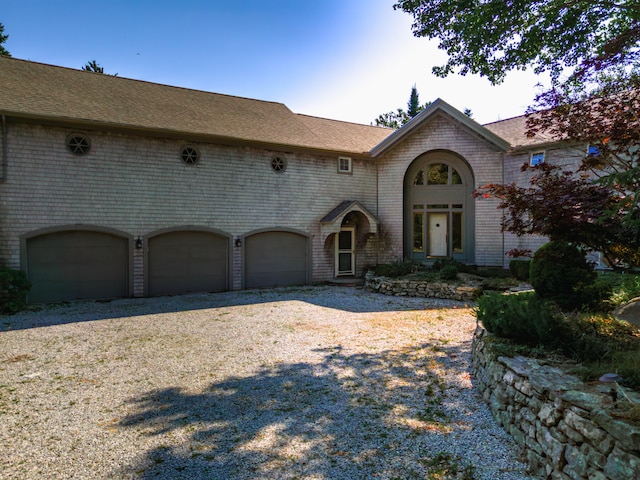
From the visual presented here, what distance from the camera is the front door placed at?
15.3 metres

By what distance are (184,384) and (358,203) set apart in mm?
10624

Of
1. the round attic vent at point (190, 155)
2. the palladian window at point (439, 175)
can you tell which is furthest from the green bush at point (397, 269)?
the round attic vent at point (190, 155)

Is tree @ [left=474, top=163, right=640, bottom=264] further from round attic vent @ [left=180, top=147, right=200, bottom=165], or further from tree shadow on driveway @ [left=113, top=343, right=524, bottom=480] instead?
round attic vent @ [left=180, top=147, right=200, bottom=165]

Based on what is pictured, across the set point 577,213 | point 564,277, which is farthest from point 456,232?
point 577,213

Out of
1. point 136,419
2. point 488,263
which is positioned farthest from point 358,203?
point 136,419

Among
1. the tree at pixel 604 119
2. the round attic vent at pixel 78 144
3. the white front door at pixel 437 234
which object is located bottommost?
the white front door at pixel 437 234

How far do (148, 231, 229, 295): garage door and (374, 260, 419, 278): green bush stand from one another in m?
5.62

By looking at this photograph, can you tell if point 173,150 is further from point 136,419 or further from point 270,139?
point 136,419

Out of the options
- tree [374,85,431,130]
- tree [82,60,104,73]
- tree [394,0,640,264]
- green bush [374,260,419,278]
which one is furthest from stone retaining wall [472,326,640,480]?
tree [374,85,431,130]

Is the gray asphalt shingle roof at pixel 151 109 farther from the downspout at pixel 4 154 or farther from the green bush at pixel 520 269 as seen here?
the green bush at pixel 520 269

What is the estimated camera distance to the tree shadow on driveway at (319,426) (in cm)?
322

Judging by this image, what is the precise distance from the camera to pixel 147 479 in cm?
304

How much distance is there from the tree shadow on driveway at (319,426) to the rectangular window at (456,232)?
955cm

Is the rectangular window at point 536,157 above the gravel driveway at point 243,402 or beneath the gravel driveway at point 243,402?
above
